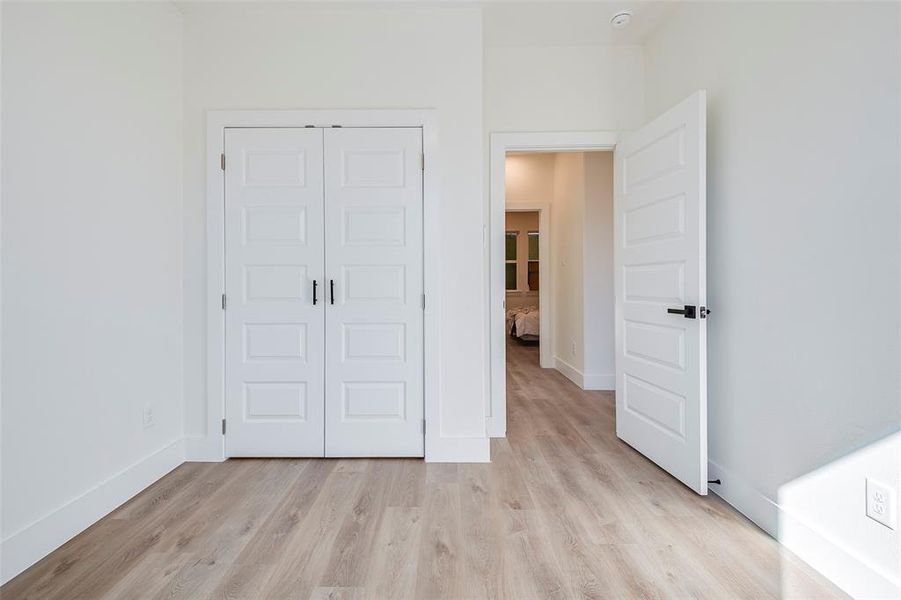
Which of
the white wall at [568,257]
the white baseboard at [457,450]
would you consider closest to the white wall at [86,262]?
the white baseboard at [457,450]

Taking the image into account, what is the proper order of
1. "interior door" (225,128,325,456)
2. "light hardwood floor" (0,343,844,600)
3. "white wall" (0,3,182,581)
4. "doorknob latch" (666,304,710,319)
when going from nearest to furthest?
1. "light hardwood floor" (0,343,844,600)
2. "white wall" (0,3,182,581)
3. "doorknob latch" (666,304,710,319)
4. "interior door" (225,128,325,456)

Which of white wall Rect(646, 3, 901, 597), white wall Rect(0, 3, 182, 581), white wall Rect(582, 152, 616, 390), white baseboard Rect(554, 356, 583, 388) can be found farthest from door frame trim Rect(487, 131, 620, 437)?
white wall Rect(0, 3, 182, 581)

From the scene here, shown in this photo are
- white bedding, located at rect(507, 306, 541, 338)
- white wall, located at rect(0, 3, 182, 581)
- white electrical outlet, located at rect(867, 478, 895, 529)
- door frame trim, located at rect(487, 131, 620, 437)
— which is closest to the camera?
white electrical outlet, located at rect(867, 478, 895, 529)

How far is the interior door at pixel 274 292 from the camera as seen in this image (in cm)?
258

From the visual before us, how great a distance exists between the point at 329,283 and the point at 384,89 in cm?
124

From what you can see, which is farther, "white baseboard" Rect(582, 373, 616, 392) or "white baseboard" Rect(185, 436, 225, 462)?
"white baseboard" Rect(582, 373, 616, 392)

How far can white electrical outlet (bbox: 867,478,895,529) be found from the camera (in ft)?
4.42

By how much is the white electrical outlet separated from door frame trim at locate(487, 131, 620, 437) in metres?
1.88

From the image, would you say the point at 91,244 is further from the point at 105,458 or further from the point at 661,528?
the point at 661,528

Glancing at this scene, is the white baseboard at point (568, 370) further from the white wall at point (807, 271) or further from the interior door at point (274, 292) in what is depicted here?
the interior door at point (274, 292)

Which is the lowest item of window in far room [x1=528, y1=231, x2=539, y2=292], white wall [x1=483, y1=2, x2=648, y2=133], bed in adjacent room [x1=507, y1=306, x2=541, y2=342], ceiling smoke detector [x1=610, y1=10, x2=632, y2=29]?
bed in adjacent room [x1=507, y1=306, x2=541, y2=342]

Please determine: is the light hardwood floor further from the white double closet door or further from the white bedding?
the white bedding

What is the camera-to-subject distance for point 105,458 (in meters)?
2.01

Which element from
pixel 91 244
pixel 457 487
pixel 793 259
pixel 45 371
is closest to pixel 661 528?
pixel 457 487
